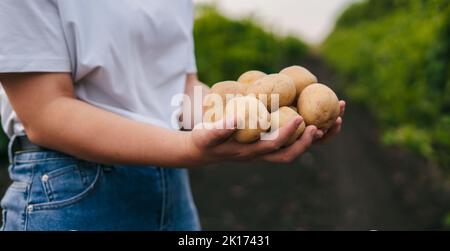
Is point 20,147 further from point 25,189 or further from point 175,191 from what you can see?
point 175,191

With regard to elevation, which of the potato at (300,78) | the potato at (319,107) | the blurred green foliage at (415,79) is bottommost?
the potato at (319,107)

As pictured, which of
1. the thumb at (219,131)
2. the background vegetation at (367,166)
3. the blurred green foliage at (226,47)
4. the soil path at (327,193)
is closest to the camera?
the thumb at (219,131)

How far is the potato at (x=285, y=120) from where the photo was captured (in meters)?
1.12

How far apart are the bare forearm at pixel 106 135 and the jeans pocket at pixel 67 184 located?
10 cm

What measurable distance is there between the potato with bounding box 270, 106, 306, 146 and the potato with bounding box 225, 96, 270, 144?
0.02 meters

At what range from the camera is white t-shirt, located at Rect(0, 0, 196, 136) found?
1.13 meters

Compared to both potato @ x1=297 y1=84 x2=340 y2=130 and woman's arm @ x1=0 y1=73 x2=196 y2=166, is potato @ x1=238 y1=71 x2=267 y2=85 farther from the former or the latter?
woman's arm @ x1=0 y1=73 x2=196 y2=166

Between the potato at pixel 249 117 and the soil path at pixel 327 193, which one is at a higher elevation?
the soil path at pixel 327 193

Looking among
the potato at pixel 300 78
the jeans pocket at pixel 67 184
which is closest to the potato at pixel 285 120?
the potato at pixel 300 78

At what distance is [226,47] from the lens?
716 centimetres

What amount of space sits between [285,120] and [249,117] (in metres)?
0.09

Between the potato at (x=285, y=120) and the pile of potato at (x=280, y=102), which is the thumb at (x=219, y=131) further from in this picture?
the potato at (x=285, y=120)

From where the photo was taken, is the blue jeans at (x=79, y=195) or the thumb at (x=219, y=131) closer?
the thumb at (x=219, y=131)
